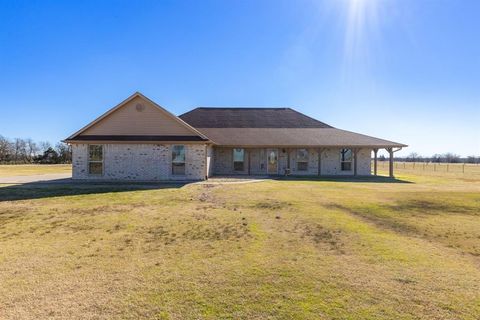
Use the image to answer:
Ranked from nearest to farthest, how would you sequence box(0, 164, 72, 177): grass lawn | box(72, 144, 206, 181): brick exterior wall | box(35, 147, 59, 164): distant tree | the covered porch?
box(72, 144, 206, 181): brick exterior wall
the covered porch
box(0, 164, 72, 177): grass lawn
box(35, 147, 59, 164): distant tree

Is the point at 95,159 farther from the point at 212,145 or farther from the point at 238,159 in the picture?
the point at 238,159

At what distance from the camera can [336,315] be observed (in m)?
3.05

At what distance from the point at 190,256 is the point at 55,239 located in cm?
314

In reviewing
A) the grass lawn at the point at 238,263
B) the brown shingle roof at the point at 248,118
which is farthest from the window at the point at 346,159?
the grass lawn at the point at 238,263

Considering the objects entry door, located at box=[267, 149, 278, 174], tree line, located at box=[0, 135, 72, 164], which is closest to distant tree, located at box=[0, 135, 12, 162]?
tree line, located at box=[0, 135, 72, 164]

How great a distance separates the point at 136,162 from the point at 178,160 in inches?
105

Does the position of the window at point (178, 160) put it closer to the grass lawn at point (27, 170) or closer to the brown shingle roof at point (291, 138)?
the brown shingle roof at point (291, 138)

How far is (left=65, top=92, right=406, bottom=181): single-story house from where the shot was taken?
685 inches

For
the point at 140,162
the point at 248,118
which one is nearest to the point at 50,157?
the point at 248,118

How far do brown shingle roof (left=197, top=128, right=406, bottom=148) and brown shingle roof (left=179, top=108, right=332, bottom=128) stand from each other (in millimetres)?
1319

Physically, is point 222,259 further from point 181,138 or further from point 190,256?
point 181,138

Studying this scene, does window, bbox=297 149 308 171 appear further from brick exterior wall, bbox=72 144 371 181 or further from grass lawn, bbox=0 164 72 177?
grass lawn, bbox=0 164 72 177

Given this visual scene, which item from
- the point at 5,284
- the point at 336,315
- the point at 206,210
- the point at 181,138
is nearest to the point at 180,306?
the point at 336,315

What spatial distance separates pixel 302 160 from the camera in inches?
886
